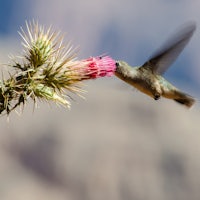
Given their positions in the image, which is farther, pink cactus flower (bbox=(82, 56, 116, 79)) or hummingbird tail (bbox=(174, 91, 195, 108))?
hummingbird tail (bbox=(174, 91, 195, 108))

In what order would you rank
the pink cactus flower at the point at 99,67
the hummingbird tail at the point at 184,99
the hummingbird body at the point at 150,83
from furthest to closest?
the hummingbird tail at the point at 184,99 → the hummingbird body at the point at 150,83 → the pink cactus flower at the point at 99,67

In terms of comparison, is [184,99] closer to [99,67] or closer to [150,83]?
[150,83]

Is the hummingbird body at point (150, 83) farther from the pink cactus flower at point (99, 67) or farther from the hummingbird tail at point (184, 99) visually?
the pink cactus flower at point (99, 67)

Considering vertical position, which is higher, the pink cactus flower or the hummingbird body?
the hummingbird body

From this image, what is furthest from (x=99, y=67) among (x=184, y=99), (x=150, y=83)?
(x=184, y=99)

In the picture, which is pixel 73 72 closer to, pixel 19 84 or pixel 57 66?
pixel 57 66

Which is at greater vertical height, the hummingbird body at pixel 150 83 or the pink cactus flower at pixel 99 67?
the hummingbird body at pixel 150 83

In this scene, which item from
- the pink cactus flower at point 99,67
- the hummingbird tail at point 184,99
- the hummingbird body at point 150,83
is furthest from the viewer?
the hummingbird tail at point 184,99

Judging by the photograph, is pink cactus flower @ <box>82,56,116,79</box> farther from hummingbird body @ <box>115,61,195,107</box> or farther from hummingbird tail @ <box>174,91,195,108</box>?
hummingbird tail @ <box>174,91,195,108</box>
